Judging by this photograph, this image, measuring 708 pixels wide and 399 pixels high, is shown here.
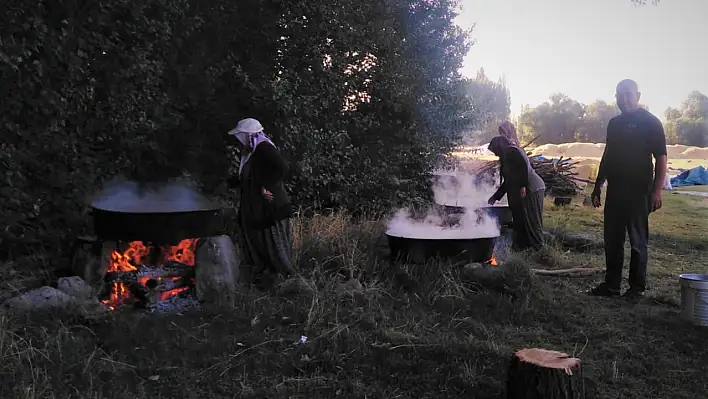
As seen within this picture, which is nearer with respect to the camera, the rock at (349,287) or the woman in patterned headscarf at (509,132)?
the rock at (349,287)

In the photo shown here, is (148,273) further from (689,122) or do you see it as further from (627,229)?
(689,122)

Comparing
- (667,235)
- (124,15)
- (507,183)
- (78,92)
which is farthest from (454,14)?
(78,92)

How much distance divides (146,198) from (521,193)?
15.5 ft

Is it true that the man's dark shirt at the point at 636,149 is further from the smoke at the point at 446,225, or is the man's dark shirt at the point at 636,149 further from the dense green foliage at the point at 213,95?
the dense green foliage at the point at 213,95

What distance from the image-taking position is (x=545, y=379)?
3346mm

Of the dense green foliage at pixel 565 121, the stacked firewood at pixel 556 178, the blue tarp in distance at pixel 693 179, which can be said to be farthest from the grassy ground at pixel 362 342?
the dense green foliage at pixel 565 121

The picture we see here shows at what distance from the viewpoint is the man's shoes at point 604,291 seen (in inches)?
241

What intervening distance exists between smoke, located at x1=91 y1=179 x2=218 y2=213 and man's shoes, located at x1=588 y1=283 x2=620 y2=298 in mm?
4101

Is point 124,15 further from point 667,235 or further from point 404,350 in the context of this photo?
point 667,235

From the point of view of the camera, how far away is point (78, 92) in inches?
232

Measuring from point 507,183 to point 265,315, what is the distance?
432 cm

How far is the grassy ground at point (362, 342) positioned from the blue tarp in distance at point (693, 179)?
725 inches

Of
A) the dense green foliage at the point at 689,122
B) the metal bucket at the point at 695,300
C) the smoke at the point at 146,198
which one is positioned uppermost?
the dense green foliage at the point at 689,122

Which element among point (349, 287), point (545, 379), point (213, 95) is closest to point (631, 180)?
point (349, 287)
